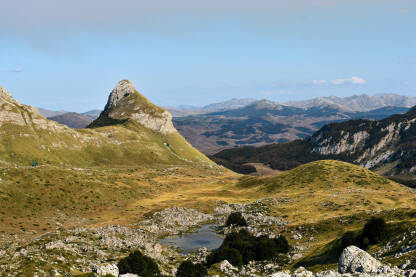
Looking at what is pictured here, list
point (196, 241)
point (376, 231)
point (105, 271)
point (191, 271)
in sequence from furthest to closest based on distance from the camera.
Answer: point (196, 241), point (376, 231), point (191, 271), point (105, 271)

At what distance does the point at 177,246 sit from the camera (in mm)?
82688

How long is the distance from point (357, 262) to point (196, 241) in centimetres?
5121

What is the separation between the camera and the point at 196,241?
287ft

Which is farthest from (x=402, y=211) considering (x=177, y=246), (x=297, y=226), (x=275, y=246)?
(x=177, y=246)

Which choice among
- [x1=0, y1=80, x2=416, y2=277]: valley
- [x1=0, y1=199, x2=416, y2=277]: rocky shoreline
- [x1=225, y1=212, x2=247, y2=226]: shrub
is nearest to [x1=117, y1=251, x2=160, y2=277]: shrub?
[x1=0, y1=80, x2=416, y2=277]: valley

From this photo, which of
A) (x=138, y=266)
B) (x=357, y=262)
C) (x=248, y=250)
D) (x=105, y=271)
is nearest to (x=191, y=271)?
(x=138, y=266)

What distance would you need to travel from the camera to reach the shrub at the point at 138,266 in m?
51.2

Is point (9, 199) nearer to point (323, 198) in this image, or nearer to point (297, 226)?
point (297, 226)

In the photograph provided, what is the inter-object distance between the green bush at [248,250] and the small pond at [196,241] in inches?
496

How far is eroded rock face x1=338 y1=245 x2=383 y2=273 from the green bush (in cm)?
2276

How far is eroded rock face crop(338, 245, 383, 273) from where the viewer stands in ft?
131

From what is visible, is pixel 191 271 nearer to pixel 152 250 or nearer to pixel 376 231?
pixel 152 250

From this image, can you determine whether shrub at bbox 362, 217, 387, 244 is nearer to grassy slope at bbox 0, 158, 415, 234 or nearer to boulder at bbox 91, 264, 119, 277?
grassy slope at bbox 0, 158, 415, 234

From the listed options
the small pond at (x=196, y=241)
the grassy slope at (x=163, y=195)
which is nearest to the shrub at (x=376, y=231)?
the small pond at (x=196, y=241)
